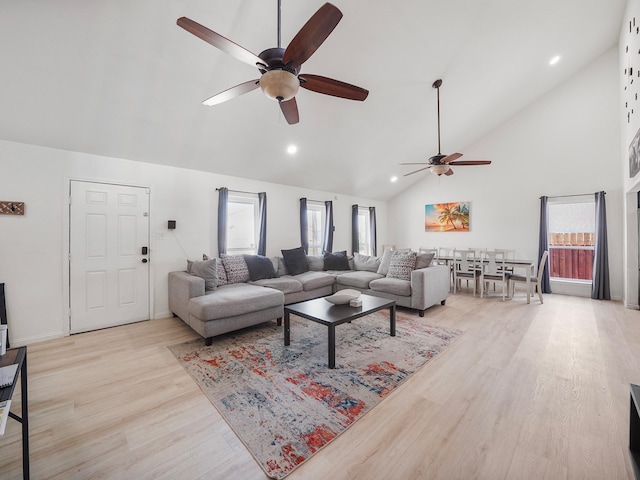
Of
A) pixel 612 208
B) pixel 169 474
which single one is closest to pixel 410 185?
pixel 612 208

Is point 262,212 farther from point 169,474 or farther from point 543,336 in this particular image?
point 543,336

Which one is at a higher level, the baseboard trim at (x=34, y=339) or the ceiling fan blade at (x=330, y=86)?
the ceiling fan blade at (x=330, y=86)

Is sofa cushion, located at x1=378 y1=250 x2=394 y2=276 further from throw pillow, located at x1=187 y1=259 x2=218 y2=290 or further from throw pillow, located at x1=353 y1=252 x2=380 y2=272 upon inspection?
throw pillow, located at x1=187 y1=259 x2=218 y2=290

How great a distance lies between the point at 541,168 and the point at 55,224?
8.30m

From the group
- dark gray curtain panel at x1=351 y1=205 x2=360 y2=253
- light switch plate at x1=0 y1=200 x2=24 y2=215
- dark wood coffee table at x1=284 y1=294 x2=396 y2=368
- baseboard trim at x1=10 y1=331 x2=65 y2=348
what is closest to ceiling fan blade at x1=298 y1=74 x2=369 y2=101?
dark wood coffee table at x1=284 y1=294 x2=396 y2=368

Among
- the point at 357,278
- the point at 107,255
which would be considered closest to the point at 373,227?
the point at 357,278

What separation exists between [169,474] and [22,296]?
308 centimetres

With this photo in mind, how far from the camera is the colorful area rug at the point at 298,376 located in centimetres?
169

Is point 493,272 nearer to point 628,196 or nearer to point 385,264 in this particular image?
point 385,264

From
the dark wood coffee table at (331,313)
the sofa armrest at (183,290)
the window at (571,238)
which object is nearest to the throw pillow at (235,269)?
the sofa armrest at (183,290)

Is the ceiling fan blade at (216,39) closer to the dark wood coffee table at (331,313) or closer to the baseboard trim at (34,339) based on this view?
the dark wood coffee table at (331,313)

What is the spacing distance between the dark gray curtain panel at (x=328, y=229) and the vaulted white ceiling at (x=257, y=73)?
0.94 meters

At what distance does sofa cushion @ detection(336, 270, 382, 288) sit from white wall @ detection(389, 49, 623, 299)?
3.26m

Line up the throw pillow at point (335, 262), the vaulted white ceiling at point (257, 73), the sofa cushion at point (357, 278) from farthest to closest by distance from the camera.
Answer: the throw pillow at point (335, 262) < the sofa cushion at point (357, 278) < the vaulted white ceiling at point (257, 73)
